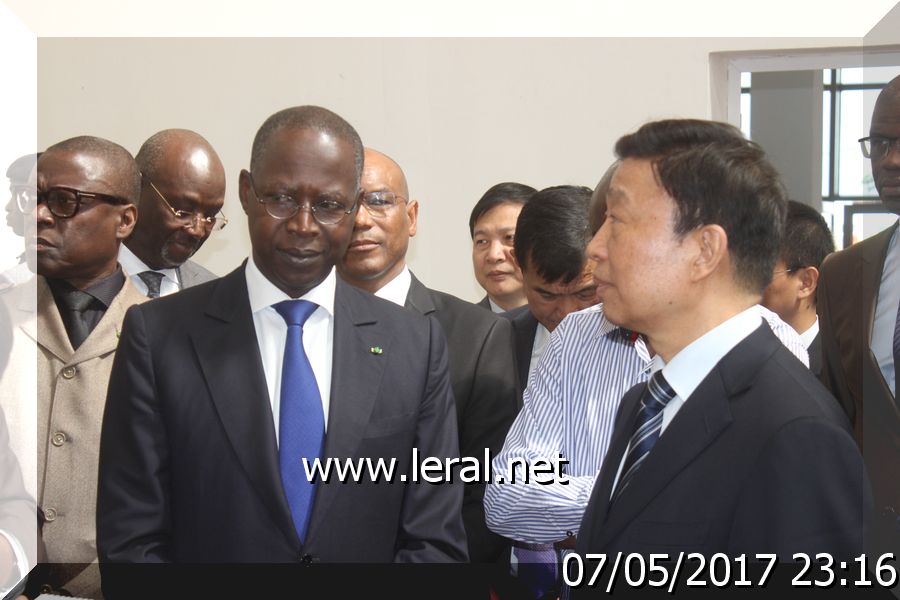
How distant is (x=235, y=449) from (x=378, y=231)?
1.11 meters

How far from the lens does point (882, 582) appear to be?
1.50 meters

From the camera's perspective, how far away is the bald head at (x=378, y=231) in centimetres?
279

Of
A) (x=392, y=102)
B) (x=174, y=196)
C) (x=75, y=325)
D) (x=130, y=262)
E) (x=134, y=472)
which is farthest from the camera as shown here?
(x=392, y=102)

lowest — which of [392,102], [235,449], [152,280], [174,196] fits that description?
[235,449]

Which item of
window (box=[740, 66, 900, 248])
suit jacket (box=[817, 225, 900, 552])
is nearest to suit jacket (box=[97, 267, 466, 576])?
suit jacket (box=[817, 225, 900, 552])

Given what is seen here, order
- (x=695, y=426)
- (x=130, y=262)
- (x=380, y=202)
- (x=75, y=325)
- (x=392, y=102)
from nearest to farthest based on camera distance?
(x=695, y=426) < (x=75, y=325) < (x=380, y=202) < (x=130, y=262) < (x=392, y=102)

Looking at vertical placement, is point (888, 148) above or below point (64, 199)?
above

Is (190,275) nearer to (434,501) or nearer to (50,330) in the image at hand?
(50,330)

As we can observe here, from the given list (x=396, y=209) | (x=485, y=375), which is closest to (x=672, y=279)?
(x=485, y=375)

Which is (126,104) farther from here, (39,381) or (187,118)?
(39,381)

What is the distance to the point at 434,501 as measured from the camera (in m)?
1.96

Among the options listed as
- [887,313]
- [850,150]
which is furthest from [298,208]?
[850,150]

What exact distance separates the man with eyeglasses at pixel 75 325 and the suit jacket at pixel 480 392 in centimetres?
82
